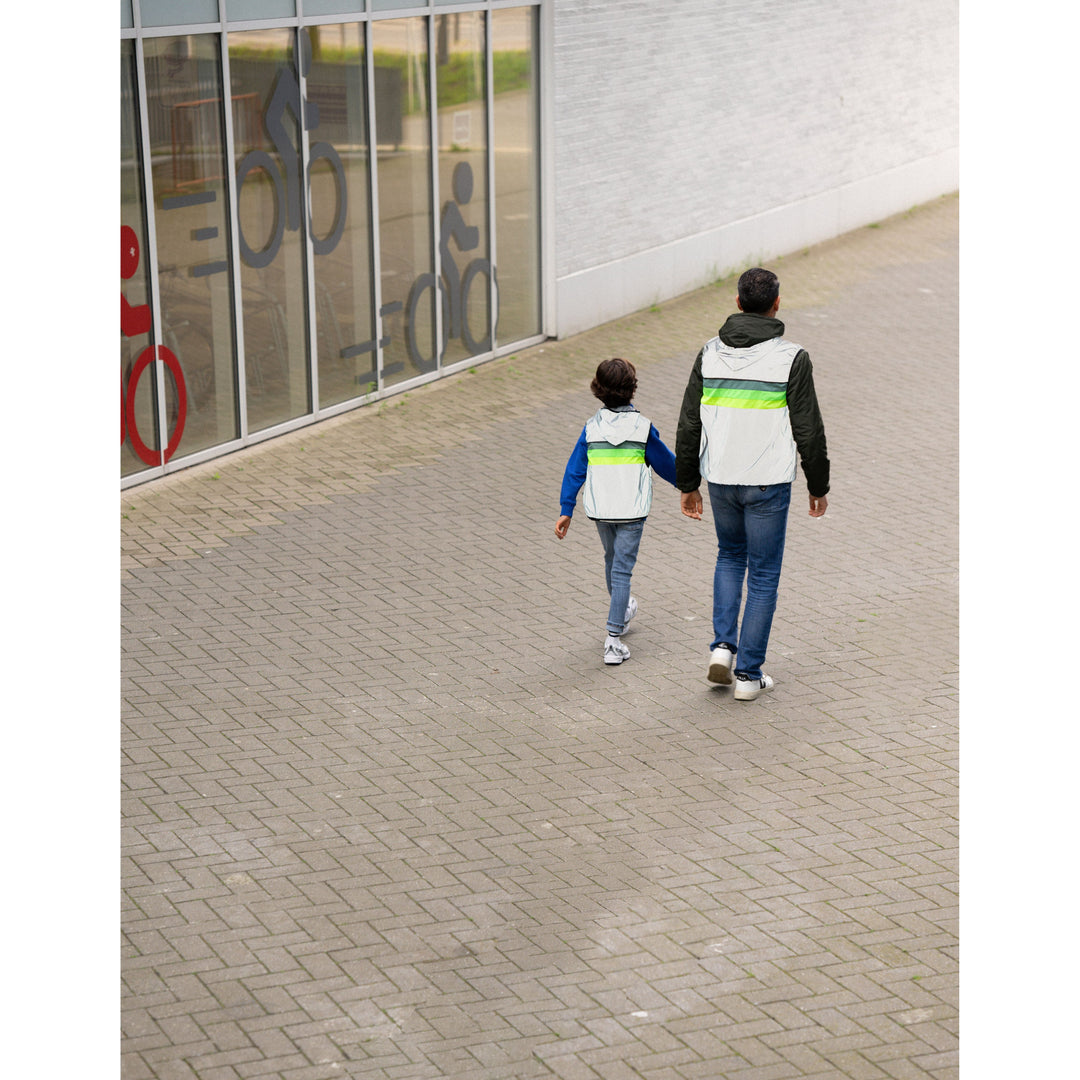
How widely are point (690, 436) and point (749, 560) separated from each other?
0.69 meters

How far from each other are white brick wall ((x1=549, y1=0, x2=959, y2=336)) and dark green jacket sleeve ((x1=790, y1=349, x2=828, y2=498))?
27.0 ft

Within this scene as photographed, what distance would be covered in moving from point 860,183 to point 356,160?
9.98 metres

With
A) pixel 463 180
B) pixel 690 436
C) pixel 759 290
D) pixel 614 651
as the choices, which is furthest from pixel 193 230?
pixel 759 290

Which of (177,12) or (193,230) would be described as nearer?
(177,12)

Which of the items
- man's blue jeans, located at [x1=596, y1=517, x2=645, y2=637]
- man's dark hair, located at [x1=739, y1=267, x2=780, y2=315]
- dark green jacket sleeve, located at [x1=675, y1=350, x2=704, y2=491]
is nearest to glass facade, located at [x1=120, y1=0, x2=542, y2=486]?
man's blue jeans, located at [x1=596, y1=517, x2=645, y2=637]

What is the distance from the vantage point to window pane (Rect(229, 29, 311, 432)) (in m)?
11.8

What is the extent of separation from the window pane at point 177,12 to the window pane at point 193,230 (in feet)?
0.39

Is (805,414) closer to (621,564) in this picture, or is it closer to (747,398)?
(747,398)

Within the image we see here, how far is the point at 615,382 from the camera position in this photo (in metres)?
8.19

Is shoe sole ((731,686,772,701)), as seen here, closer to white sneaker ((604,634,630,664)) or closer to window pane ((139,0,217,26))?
white sneaker ((604,634,630,664))

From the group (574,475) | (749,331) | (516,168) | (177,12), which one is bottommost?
(574,475)

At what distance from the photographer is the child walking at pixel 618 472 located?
26.9 ft

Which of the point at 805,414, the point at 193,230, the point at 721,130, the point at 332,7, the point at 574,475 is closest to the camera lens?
the point at 805,414
